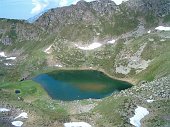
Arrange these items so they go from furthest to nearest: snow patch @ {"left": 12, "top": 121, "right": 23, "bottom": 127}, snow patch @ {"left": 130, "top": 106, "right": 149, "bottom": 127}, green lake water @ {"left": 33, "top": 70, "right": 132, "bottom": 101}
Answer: green lake water @ {"left": 33, "top": 70, "right": 132, "bottom": 101}, snow patch @ {"left": 12, "top": 121, "right": 23, "bottom": 127}, snow patch @ {"left": 130, "top": 106, "right": 149, "bottom": 127}

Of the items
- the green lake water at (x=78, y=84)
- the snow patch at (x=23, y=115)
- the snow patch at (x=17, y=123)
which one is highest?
the green lake water at (x=78, y=84)

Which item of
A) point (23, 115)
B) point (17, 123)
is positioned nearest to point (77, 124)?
point (17, 123)

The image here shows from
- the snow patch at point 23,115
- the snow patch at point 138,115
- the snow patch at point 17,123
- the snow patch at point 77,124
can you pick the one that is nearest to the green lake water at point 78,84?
the snow patch at point 23,115

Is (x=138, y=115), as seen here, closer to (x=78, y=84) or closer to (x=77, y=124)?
(x=77, y=124)

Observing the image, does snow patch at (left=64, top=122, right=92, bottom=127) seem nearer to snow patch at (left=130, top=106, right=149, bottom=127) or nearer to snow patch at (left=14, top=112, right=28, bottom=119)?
snow patch at (left=130, top=106, right=149, bottom=127)

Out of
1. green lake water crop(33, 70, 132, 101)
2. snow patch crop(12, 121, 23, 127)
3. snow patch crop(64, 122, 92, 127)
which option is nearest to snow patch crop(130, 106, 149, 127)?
A: snow patch crop(64, 122, 92, 127)

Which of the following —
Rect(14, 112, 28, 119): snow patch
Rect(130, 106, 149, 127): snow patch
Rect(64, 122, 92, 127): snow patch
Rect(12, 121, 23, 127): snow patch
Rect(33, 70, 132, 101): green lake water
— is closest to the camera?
Rect(130, 106, 149, 127): snow patch

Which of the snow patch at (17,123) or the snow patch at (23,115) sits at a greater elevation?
the snow patch at (23,115)

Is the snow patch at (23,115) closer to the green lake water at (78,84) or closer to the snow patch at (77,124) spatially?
the snow patch at (77,124)
